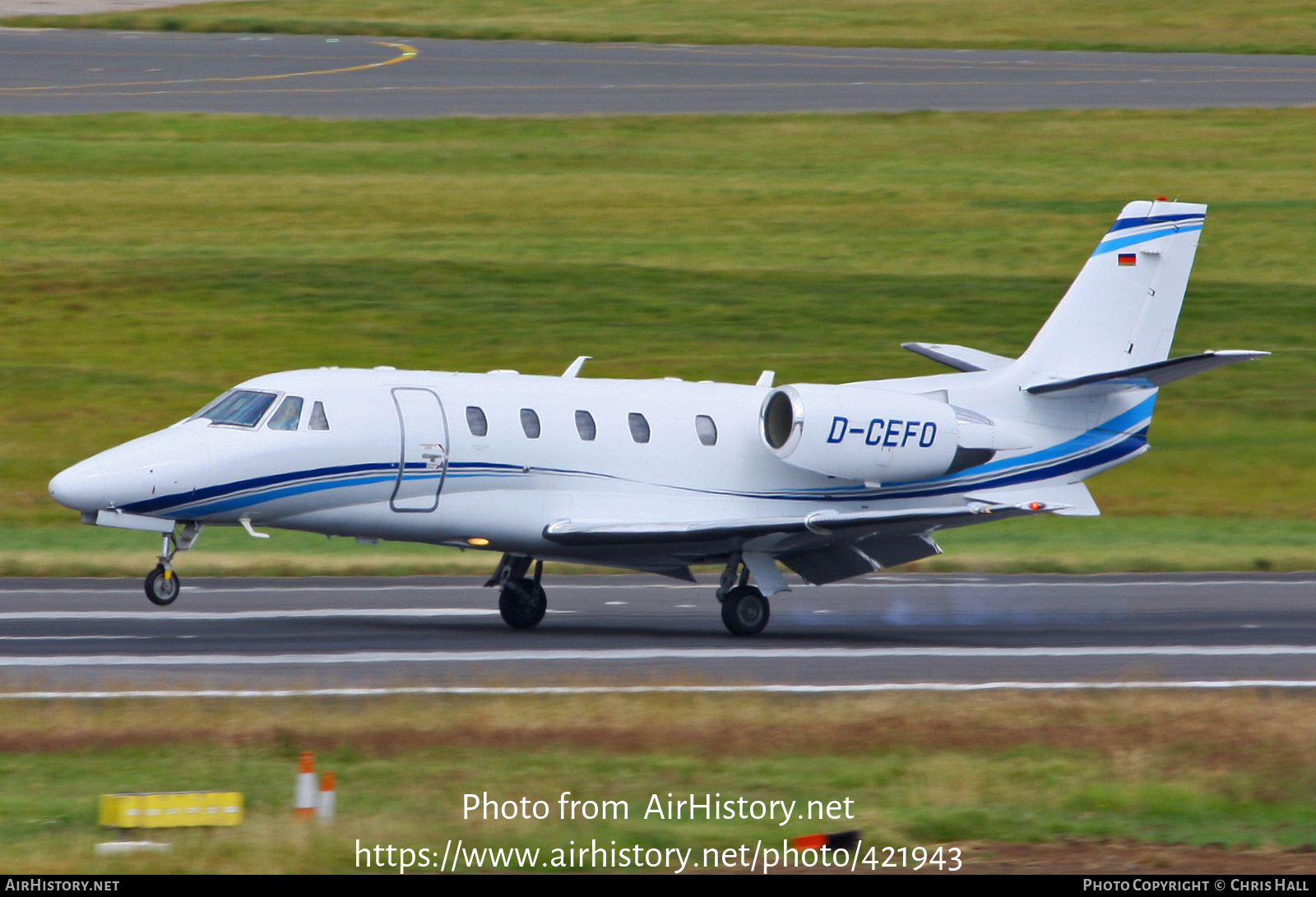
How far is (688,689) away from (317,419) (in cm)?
570

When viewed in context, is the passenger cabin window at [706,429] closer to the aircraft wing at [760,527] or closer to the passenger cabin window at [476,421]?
the aircraft wing at [760,527]

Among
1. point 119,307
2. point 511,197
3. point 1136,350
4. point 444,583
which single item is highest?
point 511,197

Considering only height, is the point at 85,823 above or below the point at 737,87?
below

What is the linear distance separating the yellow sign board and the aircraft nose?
7.89 m

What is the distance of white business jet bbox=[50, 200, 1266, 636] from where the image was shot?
19.3 meters

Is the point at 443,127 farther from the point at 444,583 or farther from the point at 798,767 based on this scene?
the point at 798,767

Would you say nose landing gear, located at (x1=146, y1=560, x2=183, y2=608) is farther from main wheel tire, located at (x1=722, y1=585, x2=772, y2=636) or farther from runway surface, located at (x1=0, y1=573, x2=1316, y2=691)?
main wheel tire, located at (x1=722, y1=585, x2=772, y2=636)

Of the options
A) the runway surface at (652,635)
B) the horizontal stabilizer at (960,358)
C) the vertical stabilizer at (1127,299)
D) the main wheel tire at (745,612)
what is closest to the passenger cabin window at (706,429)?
the main wheel tire at (745,612)

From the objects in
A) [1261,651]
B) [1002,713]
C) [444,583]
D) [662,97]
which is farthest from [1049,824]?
[662,97]

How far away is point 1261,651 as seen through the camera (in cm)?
2014

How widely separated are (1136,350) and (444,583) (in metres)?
10.8

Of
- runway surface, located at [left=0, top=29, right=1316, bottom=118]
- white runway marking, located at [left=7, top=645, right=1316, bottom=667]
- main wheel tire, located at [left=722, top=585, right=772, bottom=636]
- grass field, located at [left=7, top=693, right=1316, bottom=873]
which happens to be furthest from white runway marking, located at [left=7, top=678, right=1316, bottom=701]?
runway surface, located at [left=0, top=29, right=1316, bottom=118]

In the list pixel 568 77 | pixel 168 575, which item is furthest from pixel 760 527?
pixel 568 77

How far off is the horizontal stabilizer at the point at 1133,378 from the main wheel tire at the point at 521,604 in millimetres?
7345
